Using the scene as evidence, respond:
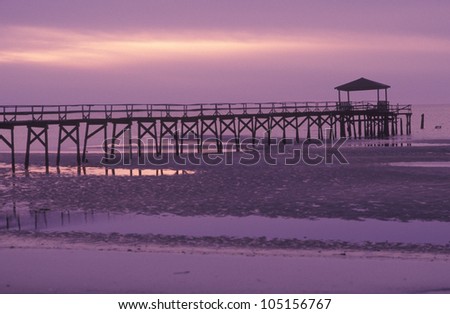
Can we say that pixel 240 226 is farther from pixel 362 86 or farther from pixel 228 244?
pixel 362 86

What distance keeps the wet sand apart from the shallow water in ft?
1.06

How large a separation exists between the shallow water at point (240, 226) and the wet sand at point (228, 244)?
322mm

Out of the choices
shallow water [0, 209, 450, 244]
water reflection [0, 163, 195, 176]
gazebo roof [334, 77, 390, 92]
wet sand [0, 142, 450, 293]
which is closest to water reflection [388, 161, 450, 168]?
wet sand [0, 142, 450, 293]

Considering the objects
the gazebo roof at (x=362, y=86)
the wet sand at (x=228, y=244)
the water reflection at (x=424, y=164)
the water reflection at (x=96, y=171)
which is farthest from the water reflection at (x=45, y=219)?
the gazebo roof at (x=362, y=86)

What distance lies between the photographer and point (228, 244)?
12523mm

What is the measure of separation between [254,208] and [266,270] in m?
7.23

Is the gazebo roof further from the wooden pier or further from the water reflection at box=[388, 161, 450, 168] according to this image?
the water reflection at box=[388, 161, 450, 168]

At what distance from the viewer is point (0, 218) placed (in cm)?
1602

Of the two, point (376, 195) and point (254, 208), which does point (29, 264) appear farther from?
point (376, 195)

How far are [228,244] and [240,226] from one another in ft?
6.94

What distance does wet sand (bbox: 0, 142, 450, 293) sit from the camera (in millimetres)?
9367

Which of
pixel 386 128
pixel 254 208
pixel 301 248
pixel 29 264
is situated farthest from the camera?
pixel 386 128

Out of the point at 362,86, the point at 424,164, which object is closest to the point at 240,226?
the point at 424,164
